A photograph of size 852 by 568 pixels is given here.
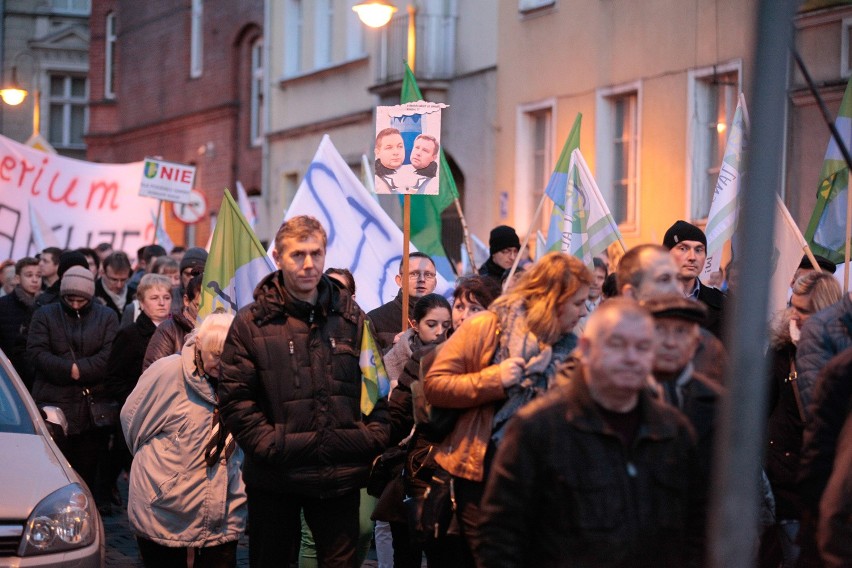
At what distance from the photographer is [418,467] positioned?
23.7ft

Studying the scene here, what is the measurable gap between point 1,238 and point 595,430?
1672cm

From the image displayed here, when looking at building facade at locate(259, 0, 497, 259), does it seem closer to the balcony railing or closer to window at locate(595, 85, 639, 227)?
the balcony railing

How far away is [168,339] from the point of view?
30.2 ft

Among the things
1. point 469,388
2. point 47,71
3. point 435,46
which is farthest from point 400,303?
point 47,71

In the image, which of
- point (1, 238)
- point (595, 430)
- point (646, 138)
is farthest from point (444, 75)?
point (595, 430)

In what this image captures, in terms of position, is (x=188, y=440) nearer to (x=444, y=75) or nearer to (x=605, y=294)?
(x=605, y=294)

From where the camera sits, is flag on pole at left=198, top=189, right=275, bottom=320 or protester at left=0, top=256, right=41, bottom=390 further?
protester at left=0, top=256, right=41, bottom=390

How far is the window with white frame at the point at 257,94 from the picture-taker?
116 ft

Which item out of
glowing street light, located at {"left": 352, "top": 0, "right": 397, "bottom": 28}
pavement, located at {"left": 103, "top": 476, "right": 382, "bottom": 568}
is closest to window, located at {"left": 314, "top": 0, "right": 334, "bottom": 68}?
glowing street light, located at {"left": 352, "top": 0, "right": 397, "bottom": 28}

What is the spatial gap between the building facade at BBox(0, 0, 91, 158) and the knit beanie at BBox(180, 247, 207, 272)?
39.2 meters

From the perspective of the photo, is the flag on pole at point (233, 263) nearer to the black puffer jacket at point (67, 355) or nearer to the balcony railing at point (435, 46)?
the black puffer jacket at point (67, 355)

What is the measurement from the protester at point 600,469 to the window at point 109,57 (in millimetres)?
41176

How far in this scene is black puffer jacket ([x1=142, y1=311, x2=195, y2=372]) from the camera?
9.11 metres

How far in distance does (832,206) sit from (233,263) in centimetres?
Answer: 413
